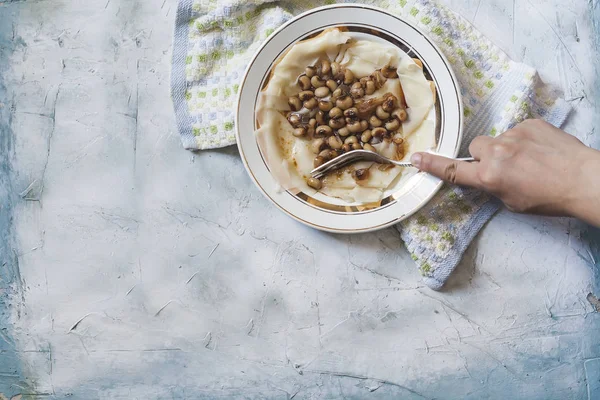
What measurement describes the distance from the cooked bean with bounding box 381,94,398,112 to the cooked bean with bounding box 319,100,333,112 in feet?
0.38

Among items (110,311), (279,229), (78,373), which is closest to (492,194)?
(279,229)

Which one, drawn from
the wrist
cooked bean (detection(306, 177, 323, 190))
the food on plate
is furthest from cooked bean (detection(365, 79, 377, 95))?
the wrist

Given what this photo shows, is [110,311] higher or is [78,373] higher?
[110,311]

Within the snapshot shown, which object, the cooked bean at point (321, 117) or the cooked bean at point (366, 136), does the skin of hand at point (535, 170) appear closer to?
the cooked bean at point (366, 136)

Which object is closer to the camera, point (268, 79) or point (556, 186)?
point (556, 186)

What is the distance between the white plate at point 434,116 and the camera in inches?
48.7

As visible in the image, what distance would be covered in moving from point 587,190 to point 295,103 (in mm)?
634

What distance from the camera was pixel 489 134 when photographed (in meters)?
1.31

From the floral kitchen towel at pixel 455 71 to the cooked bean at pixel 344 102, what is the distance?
0.22m

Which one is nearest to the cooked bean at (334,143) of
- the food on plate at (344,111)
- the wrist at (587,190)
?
the food on plate at (344,111)

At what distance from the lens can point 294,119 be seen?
1291 millimetres

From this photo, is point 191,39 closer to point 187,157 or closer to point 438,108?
point 187,157

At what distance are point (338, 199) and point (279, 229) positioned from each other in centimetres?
17

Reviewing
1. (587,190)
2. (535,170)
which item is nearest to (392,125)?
(535,170)
